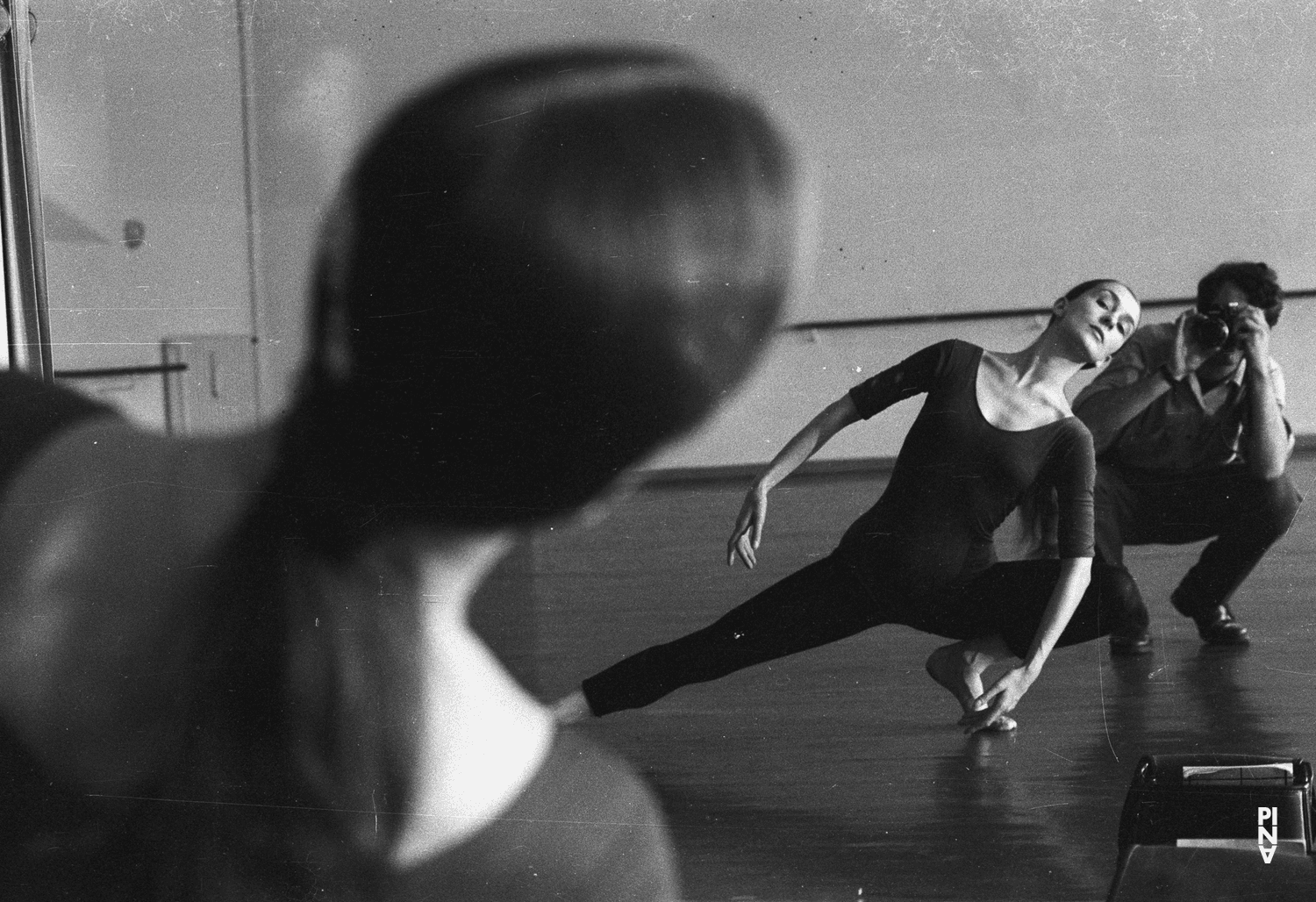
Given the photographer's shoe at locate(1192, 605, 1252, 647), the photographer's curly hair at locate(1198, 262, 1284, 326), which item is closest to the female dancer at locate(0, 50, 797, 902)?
the photographer's curly hair at locate(1198, 262, 1284, 326)

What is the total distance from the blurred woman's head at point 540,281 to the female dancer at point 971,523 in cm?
25

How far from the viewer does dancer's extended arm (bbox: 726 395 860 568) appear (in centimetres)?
200

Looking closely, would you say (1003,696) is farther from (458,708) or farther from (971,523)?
(458,708)

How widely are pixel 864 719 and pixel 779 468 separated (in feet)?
1.30

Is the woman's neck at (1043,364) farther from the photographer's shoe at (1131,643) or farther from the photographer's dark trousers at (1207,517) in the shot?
the photographer's shoe at (1131,643)

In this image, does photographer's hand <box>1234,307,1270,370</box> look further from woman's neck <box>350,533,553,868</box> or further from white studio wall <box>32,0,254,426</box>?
white studio wall <box>32,0,254,426</box>

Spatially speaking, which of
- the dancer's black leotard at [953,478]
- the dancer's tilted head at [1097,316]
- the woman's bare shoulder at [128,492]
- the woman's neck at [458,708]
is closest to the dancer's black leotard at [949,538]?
the dancer's black leotard at [953,478]

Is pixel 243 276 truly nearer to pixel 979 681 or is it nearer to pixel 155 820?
pixel 155 820

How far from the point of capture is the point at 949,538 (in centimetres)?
199

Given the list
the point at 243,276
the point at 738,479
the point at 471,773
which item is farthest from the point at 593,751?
the point at 243,276

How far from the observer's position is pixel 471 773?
215 centimetres

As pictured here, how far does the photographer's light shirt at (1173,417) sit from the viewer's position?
189 centimetres

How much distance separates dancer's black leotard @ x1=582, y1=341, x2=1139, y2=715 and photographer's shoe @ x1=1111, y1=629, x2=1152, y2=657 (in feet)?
0.06

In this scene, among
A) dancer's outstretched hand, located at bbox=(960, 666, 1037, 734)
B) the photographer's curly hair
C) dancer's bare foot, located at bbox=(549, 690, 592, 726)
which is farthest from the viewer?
dancer's bare foot, located at bbox=(549, 690, 592, 726)
